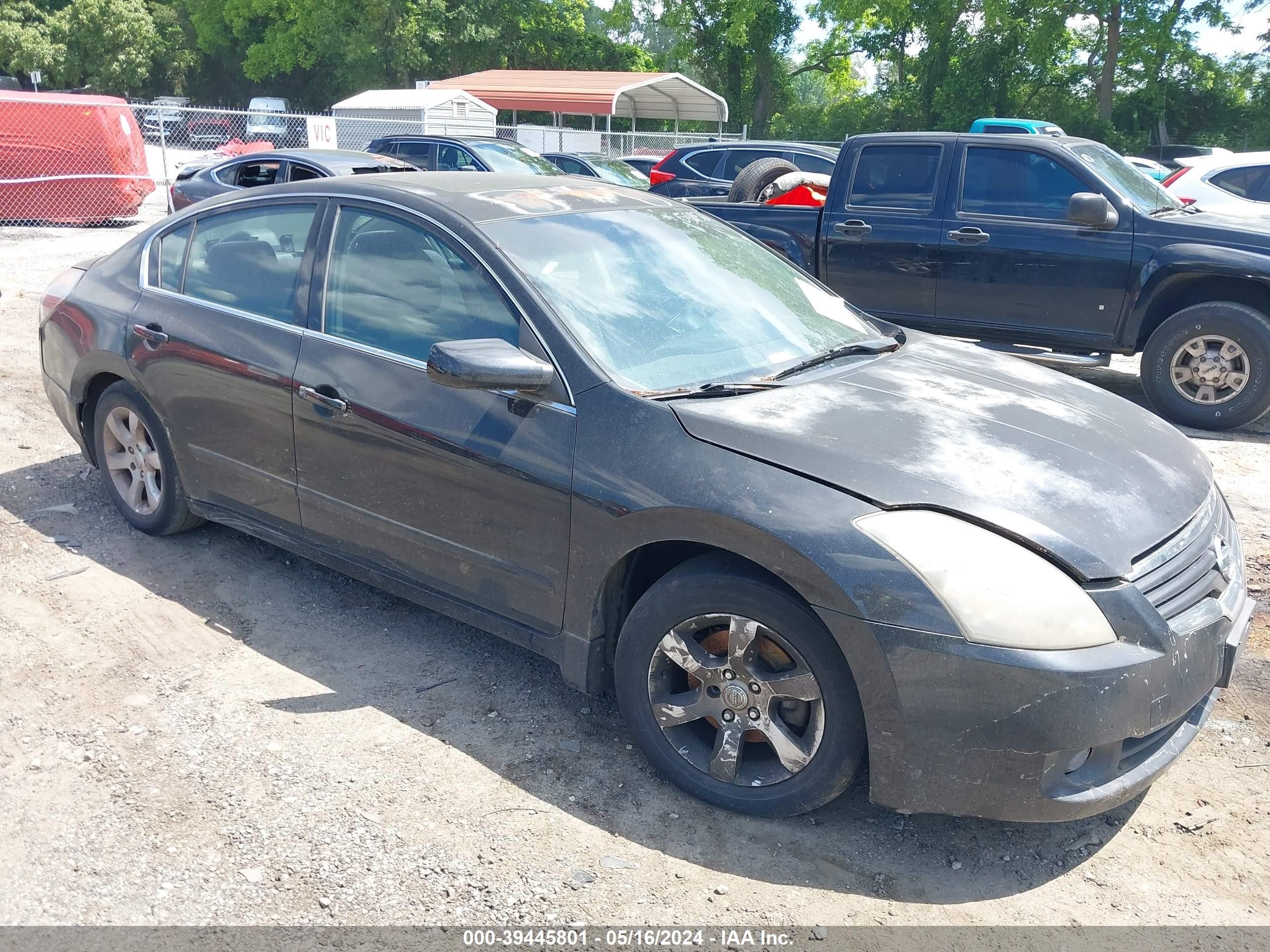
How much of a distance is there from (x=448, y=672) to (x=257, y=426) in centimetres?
120

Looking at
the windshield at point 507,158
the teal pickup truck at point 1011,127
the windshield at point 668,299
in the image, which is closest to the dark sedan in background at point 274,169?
the windshield at point 507,158

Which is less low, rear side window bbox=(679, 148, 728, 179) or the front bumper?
rear side window bbox=(679, 148, 728, 179)

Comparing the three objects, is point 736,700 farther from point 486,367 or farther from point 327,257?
point 327,257

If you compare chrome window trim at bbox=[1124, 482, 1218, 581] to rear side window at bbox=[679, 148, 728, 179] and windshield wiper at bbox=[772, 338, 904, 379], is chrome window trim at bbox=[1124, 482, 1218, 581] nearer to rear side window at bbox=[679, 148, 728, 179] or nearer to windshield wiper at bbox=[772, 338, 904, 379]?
windshield wiper at bbox=[772, 338, 904, 379]

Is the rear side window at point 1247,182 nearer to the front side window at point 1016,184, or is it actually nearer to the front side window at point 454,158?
the front side window at point 1016,184

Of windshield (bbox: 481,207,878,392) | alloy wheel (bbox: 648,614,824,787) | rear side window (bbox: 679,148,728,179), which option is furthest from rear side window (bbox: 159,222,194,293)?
rear side window (bbox: 679,148,728,179)

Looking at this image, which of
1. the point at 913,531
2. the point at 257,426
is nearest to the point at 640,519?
the point at 913,531

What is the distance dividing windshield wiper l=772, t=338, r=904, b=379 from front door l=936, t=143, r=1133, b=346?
153 inches

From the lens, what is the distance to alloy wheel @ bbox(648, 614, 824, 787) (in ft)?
9.36

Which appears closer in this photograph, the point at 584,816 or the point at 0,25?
the point at 584,816

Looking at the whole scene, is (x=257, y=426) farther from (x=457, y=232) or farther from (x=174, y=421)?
(x=457, y=232)

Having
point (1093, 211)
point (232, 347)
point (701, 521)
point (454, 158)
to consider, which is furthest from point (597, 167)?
point (701, 521)

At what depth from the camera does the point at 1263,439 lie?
692 cm

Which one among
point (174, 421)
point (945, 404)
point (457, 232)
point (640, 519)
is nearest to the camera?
point (640, 519)
